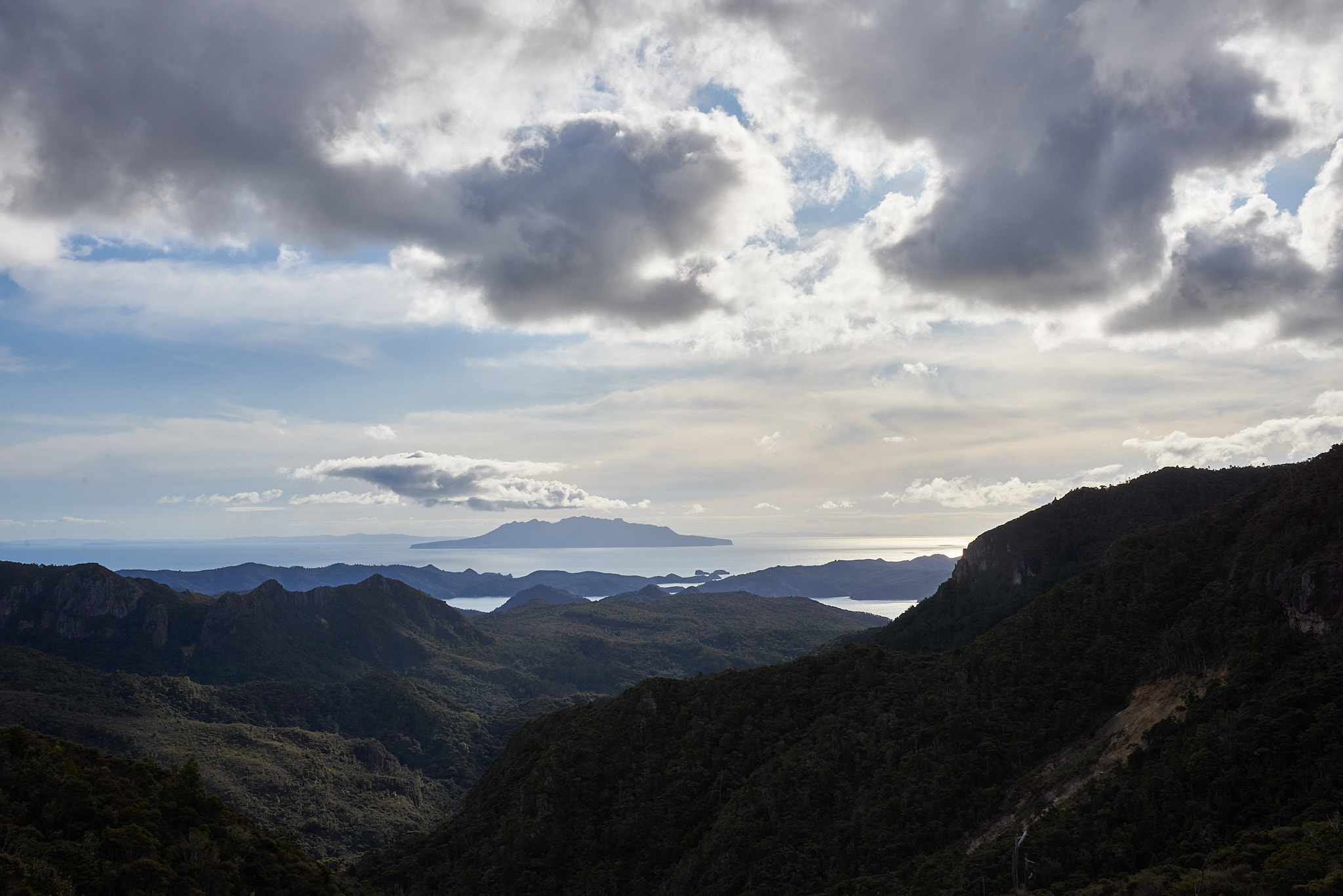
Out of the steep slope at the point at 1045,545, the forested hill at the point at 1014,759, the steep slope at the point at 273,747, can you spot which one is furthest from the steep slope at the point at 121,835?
the steep slope at the point at 1045,545

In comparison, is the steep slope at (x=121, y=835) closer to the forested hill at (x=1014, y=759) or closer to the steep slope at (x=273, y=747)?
the forested hill at (x=1014, y=759)

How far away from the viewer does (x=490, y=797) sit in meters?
92.5

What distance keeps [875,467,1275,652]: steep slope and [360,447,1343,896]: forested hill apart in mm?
36384

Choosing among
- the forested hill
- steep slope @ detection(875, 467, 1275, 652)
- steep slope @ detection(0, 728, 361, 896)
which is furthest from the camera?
steep slope @ detection(875, 467, 1275, 652)

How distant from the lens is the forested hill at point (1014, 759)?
139 ft

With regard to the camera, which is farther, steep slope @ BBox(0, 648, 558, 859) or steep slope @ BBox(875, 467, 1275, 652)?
steep slope @ BBox(0, 648, 558, 859)

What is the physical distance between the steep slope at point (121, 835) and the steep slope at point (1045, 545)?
10296cm

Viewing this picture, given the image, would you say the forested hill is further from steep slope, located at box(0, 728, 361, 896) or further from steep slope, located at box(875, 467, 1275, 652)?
steep slope, located at box(875, 467, 1275, 652)

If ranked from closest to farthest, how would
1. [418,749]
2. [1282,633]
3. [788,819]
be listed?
[1282,633] < [788,819] < [418,749]

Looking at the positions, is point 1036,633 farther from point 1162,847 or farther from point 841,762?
point 1162,847

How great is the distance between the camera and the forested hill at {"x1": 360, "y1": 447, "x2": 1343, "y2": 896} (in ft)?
139

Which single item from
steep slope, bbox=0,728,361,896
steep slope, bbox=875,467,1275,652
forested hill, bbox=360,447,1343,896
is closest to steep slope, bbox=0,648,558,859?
forested hill, bbox=360,447,1343,896

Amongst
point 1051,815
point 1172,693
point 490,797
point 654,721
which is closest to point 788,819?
point 1051,815

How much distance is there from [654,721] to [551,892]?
23507 millimetres
